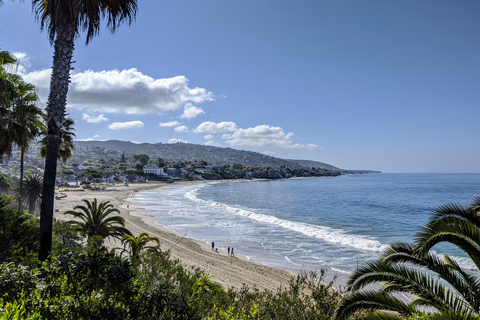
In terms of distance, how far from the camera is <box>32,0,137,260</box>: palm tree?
6324mm

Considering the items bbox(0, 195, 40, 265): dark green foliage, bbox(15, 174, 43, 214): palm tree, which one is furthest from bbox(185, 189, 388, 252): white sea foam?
bbox(15, 174, 43, 214): palm tree

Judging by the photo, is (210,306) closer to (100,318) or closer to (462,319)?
(100,318)

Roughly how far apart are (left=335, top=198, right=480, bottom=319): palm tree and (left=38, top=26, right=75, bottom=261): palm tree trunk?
20.0ft

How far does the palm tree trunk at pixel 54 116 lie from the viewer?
634cm

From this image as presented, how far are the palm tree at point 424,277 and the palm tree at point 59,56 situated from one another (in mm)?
6198

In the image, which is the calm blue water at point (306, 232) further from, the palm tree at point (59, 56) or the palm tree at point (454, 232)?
the palm tree at point (59, 56)

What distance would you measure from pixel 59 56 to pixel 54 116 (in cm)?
136

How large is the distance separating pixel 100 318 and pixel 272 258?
17938 millimetres

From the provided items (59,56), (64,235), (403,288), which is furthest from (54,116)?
(64,235)

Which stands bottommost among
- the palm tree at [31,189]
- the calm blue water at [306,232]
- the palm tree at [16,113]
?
the calm blue water at [306,232]

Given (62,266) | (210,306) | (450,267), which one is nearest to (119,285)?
(62,266)

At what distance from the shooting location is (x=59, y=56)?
6547mm

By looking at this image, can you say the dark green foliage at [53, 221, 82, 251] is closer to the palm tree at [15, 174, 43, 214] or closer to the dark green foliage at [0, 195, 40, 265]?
the dark green foliage at [0, 195, 40, 265]

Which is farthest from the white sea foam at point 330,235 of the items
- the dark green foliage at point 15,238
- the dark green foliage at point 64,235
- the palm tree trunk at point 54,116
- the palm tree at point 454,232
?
the palm tree trunk at point 54,116
